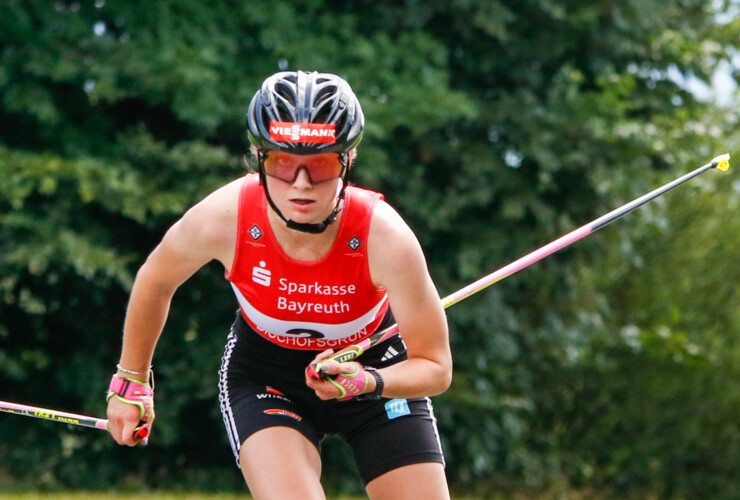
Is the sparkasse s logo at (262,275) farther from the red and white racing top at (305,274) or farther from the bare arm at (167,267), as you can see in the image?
the bare arm at (167,267)

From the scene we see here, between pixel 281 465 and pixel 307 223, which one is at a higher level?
pixel 307 223

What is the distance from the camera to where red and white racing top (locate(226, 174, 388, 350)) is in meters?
3.63

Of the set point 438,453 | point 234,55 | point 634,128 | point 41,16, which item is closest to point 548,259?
point 634,128

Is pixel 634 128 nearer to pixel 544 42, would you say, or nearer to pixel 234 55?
pixel 544 42

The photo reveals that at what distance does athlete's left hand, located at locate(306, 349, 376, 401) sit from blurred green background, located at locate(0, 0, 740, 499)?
5840mm

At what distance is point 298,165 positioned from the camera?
3494 millimetres

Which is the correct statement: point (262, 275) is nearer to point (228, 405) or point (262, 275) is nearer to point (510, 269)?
point (228, 405)

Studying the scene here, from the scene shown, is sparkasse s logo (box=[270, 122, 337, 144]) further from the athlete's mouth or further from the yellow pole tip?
the yellow pole tip

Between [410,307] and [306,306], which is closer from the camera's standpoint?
[410,307]

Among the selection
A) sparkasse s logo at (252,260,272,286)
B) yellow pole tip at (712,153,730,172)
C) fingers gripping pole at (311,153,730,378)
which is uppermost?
yellow pole tip at (712,153,730,172)

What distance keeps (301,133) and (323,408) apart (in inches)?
42.6

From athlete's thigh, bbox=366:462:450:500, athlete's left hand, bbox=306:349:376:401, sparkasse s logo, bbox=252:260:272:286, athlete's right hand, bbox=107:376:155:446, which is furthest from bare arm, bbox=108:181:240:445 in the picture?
athlete's thigh, bbox=366:462:450:500

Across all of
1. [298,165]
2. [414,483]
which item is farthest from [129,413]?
[298,165]

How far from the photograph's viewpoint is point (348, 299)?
369 centimetres
